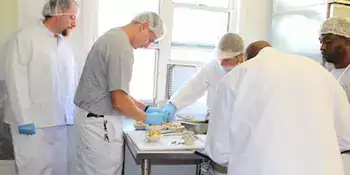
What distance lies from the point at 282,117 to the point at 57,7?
5.27 feet

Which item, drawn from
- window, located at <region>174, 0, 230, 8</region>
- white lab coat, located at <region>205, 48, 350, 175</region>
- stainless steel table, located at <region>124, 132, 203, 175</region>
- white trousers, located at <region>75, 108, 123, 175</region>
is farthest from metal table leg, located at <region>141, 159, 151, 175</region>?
window, located at <region>174, 0, 230, 8</region>

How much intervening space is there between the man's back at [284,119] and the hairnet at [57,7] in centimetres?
138

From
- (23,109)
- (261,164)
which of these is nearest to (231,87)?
(261,164)

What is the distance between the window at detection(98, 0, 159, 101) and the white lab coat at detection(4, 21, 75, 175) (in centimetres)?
53

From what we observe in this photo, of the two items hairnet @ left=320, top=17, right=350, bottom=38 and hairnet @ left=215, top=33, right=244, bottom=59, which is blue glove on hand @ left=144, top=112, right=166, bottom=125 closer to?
hairnet @ left=215, top=33, right=244, bottom=59

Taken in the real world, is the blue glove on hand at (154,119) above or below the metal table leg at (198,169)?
above

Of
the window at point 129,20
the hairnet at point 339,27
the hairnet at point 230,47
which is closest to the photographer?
the hairnet at point 339,27

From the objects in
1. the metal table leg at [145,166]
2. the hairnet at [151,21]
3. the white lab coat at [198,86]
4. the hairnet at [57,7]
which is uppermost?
the hairnet at [57,7]

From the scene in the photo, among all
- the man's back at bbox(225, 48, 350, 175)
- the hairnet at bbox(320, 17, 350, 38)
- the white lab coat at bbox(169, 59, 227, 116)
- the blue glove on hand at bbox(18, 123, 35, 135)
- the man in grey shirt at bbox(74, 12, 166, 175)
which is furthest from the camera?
the white lab coat at bbox(169, 59, 227, 116)

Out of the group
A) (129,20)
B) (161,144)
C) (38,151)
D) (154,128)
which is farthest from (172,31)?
(38,151)

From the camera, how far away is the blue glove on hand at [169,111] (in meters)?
2.51

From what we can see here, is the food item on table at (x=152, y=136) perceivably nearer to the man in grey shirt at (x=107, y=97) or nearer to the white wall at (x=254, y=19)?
the man in grey shirt at (x=107, y=97)

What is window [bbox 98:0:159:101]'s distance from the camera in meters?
2.85

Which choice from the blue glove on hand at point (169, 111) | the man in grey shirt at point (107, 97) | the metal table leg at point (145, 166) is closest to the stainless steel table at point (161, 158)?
the metal table leg at point (145, 166)
